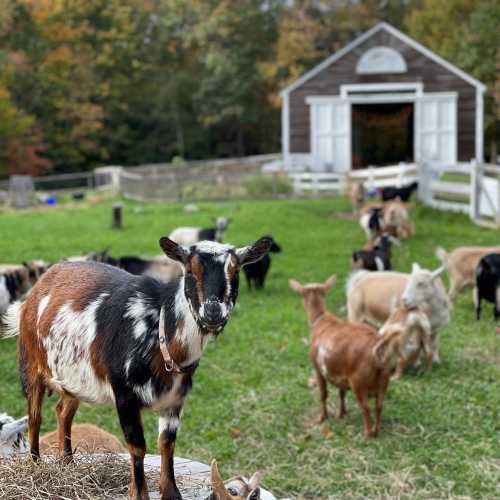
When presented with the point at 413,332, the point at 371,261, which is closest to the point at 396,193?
the point at 371,261

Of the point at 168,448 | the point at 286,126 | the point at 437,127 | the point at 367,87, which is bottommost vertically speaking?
the point at 168,448

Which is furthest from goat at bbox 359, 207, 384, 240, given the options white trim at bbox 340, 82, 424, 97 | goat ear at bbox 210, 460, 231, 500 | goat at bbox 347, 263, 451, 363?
white trim at bbox 340, 82, 424, 97

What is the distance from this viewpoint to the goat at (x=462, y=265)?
1187cm

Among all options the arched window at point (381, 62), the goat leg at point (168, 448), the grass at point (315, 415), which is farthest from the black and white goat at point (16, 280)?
the arched window at point (381, 62)

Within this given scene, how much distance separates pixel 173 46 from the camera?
4672 centimetres

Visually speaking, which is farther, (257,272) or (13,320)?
(257,272)

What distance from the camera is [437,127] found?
97.3ft

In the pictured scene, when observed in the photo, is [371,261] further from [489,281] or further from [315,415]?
[315,415]

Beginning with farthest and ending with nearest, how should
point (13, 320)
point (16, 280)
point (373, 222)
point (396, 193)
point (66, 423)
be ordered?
point (396, 193)
point (373, 222)
point (16, 280)
point (13, 320)
point (66, 423)

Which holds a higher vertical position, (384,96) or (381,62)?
(381,62)

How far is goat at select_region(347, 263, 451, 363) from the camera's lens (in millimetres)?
9109

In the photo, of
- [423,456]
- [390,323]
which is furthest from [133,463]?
[390,323]

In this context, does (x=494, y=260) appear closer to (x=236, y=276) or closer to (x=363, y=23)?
(x=236, y=276)

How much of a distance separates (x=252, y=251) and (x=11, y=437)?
2.31 metres
